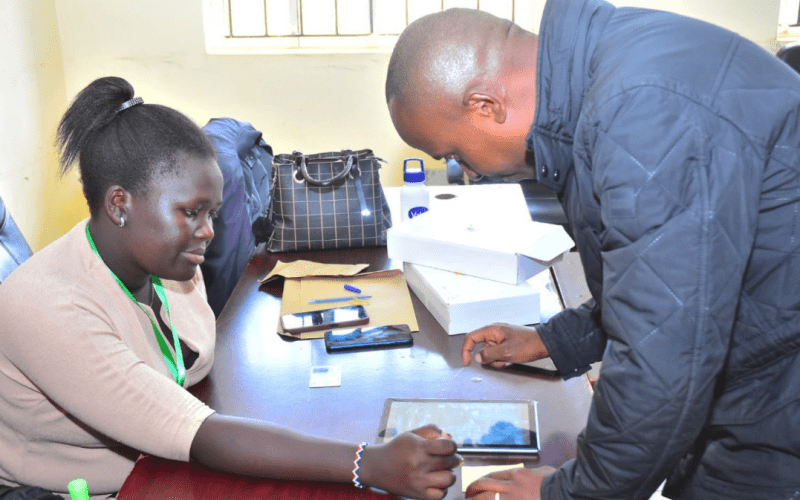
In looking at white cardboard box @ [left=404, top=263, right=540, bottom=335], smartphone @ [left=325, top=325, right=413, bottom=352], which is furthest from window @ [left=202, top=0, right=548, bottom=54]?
smartphone @ [left=325, top=325, right=413, bottom=352]

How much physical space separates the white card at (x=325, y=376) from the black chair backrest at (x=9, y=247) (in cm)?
83

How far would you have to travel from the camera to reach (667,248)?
75 centimetres

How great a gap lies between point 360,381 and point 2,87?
9.28ft

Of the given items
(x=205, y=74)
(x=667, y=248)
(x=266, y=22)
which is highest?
(x=266, y=22)

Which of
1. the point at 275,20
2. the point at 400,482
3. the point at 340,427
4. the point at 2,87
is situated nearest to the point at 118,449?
the point at 340,427

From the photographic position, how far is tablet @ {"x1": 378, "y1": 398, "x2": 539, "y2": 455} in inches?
44.3

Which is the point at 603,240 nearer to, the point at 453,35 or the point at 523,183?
the point at 453,35

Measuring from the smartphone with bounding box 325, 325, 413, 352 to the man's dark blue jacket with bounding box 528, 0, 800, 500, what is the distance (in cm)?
60

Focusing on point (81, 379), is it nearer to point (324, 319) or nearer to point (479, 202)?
point (324, 319)

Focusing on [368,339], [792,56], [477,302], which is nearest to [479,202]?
[477,302]

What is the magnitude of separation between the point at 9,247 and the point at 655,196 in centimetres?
160

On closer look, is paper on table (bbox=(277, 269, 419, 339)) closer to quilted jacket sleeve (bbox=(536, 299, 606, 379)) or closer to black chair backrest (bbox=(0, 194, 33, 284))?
quilted jacket sleeve (bbox=(536, 299, 606, 379))

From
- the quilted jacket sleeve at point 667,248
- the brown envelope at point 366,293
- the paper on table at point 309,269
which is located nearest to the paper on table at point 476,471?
the quilted jacket sleeve at point 667,248

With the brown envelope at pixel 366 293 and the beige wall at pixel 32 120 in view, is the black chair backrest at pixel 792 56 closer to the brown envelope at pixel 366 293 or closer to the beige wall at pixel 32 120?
the brown envelope at pixel 366 293
